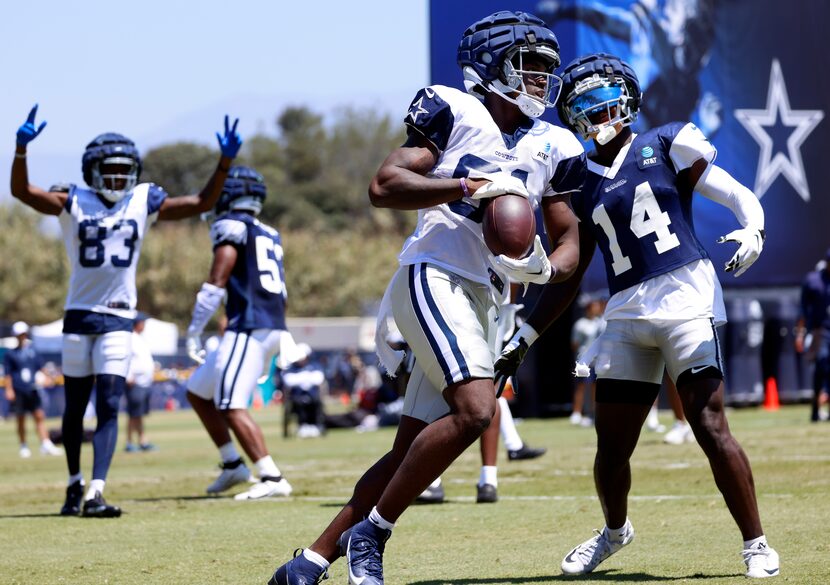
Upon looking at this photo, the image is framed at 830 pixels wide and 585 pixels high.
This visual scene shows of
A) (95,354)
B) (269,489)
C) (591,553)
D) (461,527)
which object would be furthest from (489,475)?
(591,553)

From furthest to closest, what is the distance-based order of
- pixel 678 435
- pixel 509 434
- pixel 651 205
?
pixel 678 435, pixel 509 434, pixel 651 205

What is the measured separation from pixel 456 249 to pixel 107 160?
436cm

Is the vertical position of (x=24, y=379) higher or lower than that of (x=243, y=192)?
lower

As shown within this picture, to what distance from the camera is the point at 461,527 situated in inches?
297

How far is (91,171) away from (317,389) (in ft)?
42.5

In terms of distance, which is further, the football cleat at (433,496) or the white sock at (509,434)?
the white sock at (509,434)

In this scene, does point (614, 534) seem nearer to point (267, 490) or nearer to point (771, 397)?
point (267, 490)

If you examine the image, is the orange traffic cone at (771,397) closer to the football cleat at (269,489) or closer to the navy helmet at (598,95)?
the football cleat at (269,489)

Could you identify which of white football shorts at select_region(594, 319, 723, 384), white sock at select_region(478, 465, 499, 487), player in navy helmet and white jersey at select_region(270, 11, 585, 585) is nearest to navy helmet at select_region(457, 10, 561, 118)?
player in navy helmet and white jersey at select_region(270, 11, 585, 585)

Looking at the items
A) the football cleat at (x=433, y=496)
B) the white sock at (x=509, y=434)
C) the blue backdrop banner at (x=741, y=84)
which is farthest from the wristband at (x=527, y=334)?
the blue backdrop banner at (x=741, y=84)

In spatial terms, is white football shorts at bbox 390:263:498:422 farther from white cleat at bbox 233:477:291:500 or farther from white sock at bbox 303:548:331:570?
white cleat at bbox 233:477:291:500

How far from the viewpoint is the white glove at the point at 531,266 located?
16.3 feet

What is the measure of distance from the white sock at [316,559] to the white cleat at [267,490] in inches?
177

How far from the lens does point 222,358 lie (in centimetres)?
970
